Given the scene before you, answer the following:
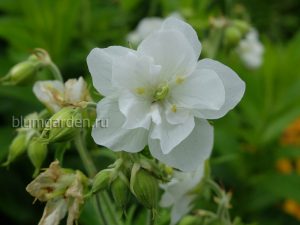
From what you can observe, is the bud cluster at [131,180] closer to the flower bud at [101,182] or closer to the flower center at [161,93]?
the flower bud at [101,182]

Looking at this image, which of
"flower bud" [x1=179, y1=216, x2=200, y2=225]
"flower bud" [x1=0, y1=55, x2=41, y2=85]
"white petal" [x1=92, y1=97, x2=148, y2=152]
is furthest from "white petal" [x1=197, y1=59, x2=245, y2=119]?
"flower bud" [x1=0, y1=55, x2=41, y2=85]

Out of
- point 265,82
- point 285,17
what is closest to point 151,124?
point 265,82

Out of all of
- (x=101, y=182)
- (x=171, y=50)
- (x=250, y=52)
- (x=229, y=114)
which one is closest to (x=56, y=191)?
(x=101, y=182)

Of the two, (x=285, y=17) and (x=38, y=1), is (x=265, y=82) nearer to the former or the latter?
(x=38, y=1)

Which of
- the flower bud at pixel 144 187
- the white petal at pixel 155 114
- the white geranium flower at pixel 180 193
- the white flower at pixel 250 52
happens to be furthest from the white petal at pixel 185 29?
the white flower at pixel 250 52

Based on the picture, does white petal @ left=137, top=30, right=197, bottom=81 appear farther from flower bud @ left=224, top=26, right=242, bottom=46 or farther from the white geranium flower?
flower bud @ left=224, top=26, right=242, bottom=46

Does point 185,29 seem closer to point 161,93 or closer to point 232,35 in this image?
point 161,93
